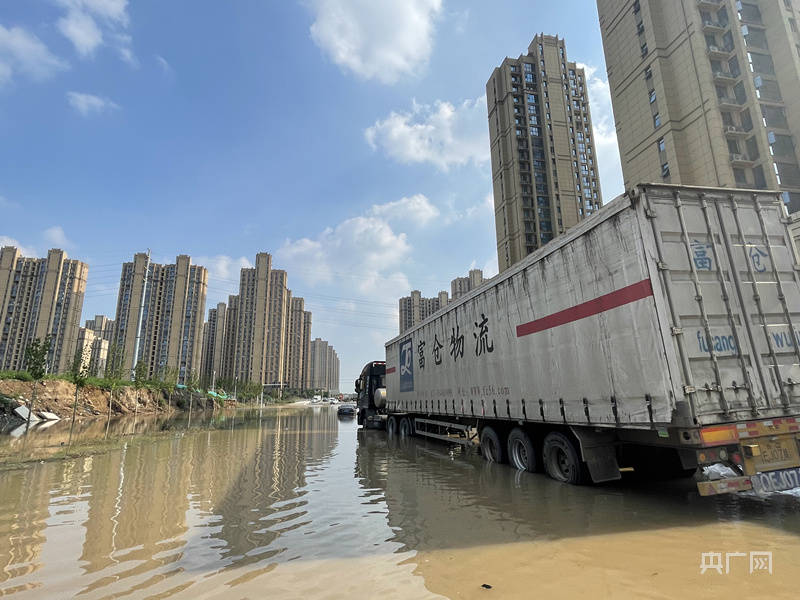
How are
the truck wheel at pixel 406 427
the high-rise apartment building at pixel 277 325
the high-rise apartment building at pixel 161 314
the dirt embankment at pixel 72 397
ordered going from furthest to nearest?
the high-rise apartment building at pixel 277 325 → the high-rise apartment building at pixel 161 314 → the dirt embankment at pixel 72 397 → the truck wheel at pixel 406 427

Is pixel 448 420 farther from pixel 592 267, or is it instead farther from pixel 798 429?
pixel 798 429

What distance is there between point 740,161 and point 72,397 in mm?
66533

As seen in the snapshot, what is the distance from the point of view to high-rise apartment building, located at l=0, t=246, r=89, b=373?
73.8 metres

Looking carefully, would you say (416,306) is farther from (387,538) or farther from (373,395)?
(387,538)

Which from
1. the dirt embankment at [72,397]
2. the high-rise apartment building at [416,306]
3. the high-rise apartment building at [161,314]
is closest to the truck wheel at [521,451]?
the dirt embankment at [72,397]

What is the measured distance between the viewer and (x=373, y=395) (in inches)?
908

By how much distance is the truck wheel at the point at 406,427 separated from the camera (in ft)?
57.7

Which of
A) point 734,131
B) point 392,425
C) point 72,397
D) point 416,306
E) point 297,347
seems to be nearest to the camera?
point 392,425

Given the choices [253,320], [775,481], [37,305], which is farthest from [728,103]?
[37,305]

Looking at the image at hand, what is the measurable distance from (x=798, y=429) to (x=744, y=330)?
4.88ft

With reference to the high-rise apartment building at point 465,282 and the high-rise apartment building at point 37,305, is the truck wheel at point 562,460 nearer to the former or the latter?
the high-rise apartment building at point 37,305

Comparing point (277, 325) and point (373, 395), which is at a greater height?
point (277, 325)

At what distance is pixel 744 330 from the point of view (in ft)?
19.9

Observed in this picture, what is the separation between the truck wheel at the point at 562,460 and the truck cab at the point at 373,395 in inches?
562
